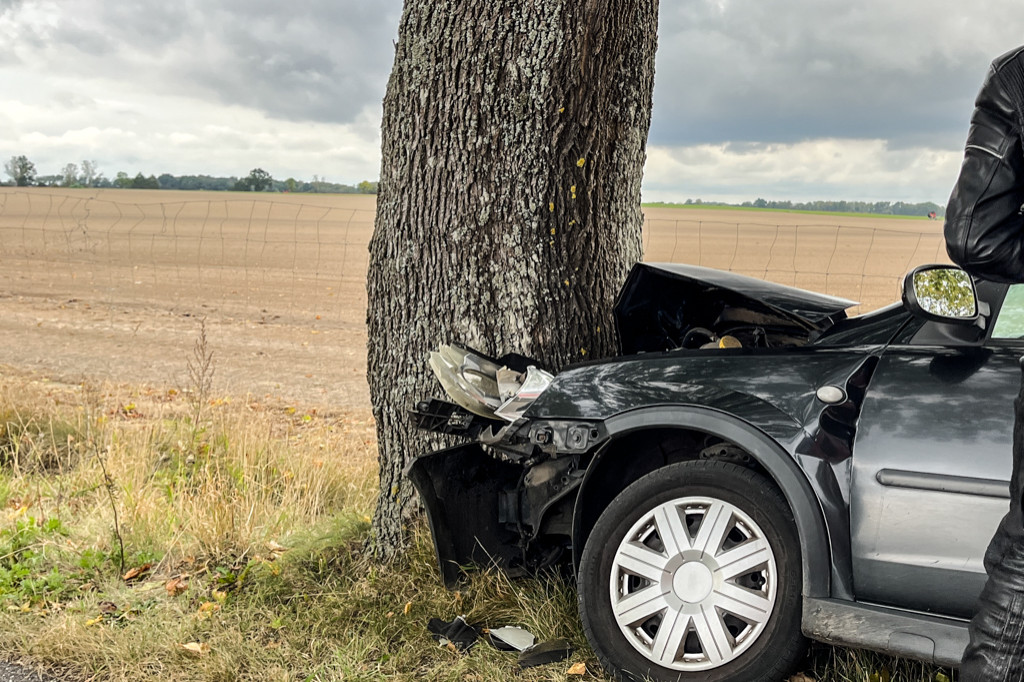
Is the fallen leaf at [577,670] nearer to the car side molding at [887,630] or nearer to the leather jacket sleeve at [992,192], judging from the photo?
the car side molding at [887,630]

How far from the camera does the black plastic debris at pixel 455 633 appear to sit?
3.78 m

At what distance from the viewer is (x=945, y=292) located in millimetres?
3084

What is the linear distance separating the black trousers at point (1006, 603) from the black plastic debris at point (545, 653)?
1.63 meters

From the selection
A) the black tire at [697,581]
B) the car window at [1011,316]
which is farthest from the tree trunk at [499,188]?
the car window at [1011,316]

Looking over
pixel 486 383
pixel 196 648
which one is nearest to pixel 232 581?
pixel 196 648

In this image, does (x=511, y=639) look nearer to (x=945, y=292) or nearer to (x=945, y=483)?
(x=945, y=483)

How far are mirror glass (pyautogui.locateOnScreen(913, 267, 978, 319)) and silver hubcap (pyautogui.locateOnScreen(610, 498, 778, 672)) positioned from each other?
0.92 metres

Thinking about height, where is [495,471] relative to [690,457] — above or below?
below

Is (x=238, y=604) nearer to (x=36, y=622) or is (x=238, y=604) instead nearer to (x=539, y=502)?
(x=36, y=622)

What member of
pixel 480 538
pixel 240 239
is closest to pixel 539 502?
pixel 480 538

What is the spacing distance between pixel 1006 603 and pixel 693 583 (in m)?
1.13

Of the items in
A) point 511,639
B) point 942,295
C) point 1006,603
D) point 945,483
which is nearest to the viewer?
point 1006,603

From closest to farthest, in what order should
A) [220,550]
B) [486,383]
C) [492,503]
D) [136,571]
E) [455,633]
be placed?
[455,633] < [486,383] < [492,503] < [136,571] < [220,550]

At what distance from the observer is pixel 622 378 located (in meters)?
3.54
